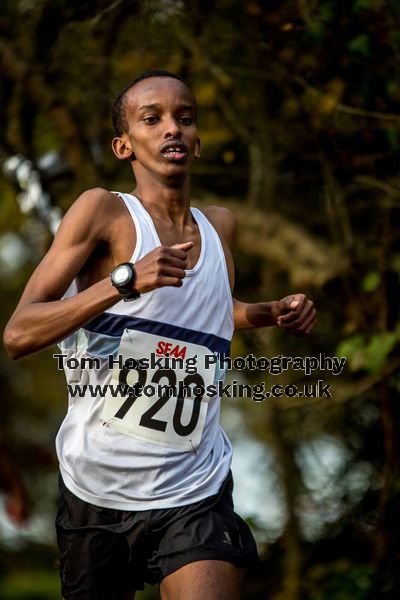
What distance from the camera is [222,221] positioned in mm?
4621

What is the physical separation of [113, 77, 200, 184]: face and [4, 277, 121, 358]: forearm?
0.71 metres

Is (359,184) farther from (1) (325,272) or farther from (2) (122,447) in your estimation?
(2) (122,447)

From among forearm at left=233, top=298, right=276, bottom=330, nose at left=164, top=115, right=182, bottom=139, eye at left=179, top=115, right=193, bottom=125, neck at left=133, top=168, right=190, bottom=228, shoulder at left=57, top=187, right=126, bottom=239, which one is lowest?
forearm at left=233, top=298, right=276, bottom=330

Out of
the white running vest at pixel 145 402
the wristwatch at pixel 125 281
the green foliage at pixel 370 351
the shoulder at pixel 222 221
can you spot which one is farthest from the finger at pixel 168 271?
the green foliage at pixel 370 351

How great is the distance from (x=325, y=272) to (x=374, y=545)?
1871mm

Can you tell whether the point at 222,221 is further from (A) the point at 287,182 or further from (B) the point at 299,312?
(A) the point at 287,182

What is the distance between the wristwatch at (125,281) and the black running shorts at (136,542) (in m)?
0.86

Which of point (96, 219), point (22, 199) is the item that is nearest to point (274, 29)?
point (22, 199)

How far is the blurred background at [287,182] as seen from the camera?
6789 millimetres

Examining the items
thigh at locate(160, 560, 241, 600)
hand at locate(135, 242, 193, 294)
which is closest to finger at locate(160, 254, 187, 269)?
hand at locate(135, 242, 193, 294)

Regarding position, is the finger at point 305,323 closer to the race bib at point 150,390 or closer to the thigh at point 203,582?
the race bib at point 150,390

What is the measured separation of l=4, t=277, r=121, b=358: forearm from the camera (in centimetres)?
370

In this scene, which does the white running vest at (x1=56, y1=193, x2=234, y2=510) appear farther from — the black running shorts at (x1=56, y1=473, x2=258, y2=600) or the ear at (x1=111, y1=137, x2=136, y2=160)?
the ear at (x1=111, y1=137, x2=136, y2=160)

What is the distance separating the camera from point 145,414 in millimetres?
4055
